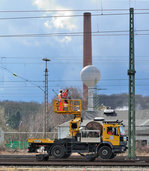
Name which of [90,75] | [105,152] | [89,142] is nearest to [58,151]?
[89,142]

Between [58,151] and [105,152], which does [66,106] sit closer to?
[58,151]

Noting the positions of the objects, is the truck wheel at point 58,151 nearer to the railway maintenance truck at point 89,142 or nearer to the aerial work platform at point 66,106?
the railway maintenance truck at point 89,142

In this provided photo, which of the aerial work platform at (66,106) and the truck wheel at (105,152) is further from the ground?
the aerial work platform at (66,106)

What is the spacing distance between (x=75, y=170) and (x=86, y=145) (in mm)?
6697

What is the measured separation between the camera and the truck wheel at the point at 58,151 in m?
22.9

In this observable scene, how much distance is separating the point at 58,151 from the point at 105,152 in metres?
3.08

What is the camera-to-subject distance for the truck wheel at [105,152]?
22.5 m

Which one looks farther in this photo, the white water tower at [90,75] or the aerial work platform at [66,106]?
the white water tower at [90,75]

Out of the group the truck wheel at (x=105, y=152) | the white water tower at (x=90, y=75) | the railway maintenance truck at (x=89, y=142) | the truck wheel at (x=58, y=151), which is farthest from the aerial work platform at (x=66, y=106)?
the white water tower at (x=90, y=75)

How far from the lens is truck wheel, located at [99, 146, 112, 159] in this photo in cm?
2247

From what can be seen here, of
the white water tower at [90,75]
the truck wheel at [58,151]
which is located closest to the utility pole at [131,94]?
the truck wheel at [58,151]

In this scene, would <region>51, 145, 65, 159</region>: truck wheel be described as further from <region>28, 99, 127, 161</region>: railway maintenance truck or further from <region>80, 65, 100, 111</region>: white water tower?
<region>80, 65, 100, 111</region>: white water tower

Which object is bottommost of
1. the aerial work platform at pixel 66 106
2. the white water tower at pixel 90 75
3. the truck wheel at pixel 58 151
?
the truck wheel at pixel 58 151

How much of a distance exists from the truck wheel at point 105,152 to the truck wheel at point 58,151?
2.47m
